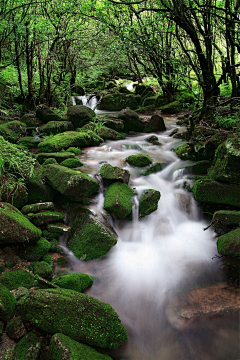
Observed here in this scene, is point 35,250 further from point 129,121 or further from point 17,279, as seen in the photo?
point 129,121

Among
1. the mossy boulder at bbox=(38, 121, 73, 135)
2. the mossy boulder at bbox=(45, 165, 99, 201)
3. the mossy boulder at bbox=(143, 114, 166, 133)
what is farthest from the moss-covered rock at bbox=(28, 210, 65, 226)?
the mossy boulder at bbox=(143, 114, 166, 133)

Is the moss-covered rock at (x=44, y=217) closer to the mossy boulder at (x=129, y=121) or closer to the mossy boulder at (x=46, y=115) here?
the mossy boulder at (x=46, y=115)

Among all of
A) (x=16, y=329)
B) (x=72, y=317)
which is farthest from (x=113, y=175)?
(x=16, y=329)

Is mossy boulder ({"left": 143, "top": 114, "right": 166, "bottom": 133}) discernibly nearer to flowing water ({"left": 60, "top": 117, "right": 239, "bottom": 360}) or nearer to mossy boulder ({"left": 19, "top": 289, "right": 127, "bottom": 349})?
flowing water ({"left": 60, "top": 117, "right": 239, "bottom": 360})

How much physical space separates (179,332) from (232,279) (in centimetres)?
135

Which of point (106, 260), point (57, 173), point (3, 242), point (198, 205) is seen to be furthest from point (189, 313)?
point (57, 173)

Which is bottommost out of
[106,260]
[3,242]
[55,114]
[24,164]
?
[106,260]

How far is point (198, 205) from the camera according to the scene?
5586mm

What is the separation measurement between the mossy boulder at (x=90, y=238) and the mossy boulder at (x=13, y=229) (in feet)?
2.57

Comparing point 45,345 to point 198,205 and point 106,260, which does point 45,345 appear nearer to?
point 106,260

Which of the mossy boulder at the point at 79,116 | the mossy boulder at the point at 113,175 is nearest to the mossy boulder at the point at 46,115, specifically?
the mossy boulder at the point at 79,116

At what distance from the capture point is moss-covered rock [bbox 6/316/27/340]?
8.86 ft

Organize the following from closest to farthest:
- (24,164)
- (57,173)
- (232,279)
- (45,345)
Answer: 1. (45,345)
2. (232,279)
3. (24,164)
4. (57,173)

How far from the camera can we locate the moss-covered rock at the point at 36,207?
4.78 m
